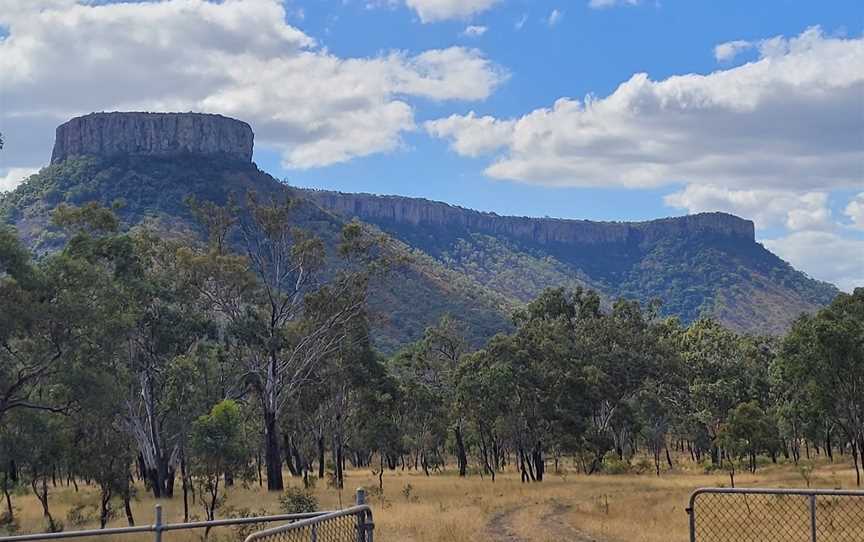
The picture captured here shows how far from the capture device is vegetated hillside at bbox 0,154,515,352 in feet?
388

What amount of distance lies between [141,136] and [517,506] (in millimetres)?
144840

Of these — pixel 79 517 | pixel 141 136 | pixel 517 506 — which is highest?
pixel 141 136

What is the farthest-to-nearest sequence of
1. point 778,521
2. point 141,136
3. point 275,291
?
point 141,136 < point 275,291 < point 778,521

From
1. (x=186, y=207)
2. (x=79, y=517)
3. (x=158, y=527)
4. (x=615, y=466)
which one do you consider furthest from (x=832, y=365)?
(x=186, y=207)

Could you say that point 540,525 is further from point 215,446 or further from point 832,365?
point 832,365

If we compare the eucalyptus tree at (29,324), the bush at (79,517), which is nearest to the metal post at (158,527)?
the eucalyptus tree at (29,324)

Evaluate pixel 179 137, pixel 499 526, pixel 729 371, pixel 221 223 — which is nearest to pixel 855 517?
pixel 499 526

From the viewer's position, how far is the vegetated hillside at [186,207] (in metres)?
118

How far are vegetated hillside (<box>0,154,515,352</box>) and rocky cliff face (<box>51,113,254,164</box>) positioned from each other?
3.83 m

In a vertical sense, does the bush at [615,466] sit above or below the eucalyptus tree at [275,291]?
below

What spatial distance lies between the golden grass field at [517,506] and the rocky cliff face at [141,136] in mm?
122432

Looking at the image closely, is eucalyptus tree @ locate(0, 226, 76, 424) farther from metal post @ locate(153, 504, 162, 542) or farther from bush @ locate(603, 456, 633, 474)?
bush @ locate(603, 456, 633, 474)

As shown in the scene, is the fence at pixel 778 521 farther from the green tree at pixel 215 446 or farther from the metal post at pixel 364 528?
the green tree at pixel 215 446

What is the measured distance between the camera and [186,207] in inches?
4934
